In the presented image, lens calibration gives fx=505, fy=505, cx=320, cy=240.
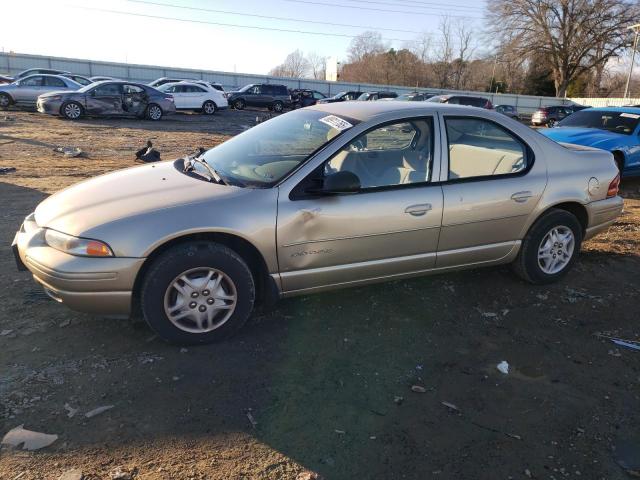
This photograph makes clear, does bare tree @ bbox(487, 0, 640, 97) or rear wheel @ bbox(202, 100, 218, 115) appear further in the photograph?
bare tree @ bbox(487, 0, 640, 97)

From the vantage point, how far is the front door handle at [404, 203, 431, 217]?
3.76 metres

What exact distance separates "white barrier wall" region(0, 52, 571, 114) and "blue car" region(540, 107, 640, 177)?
30401 millimetres

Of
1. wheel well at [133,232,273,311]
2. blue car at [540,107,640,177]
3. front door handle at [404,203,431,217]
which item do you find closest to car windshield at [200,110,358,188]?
wheel well at [133,232,273,311]

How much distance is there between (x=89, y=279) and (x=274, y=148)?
1734mm

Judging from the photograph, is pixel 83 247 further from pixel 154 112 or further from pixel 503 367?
pixel 154 112

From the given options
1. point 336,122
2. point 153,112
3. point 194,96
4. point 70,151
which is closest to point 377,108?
point 336,122

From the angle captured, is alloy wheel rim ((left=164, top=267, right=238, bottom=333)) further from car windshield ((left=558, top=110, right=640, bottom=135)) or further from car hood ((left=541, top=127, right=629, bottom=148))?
car windshield ((left=558, top=110, right=640, bottom=135))

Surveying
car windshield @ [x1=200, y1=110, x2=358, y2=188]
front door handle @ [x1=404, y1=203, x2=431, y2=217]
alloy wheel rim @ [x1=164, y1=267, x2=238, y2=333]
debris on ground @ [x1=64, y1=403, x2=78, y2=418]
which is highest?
car windshield @ [x1=200, y1=110, x2=358, y2=188]

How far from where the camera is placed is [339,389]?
3.03 metres

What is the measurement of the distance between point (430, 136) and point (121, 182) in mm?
2416

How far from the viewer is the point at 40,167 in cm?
976

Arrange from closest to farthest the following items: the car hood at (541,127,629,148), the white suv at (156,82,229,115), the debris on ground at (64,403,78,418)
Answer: the debris on ground at (64,403,78,418) < the car hood at (541,127,629,148) < the white suv at (156,82,229,115)

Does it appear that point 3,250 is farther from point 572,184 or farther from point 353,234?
point 572,184

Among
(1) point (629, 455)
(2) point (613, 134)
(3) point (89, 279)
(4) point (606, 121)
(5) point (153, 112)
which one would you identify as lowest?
(1) point (629, 455)
